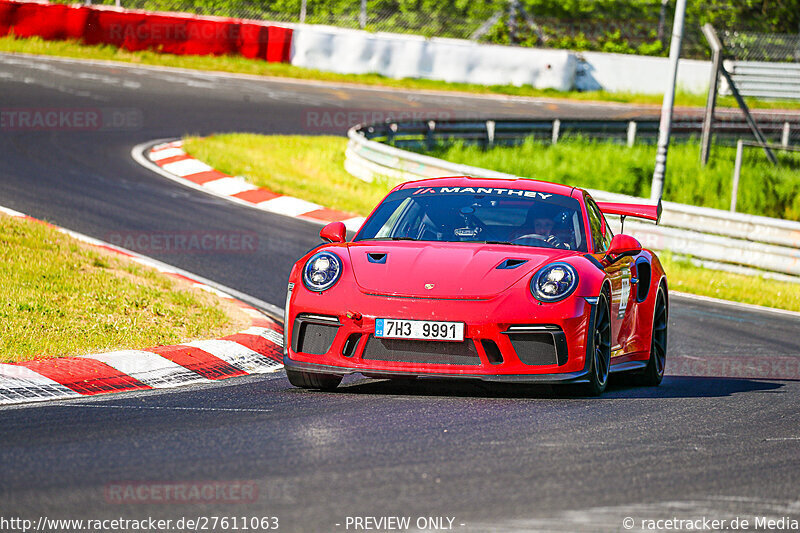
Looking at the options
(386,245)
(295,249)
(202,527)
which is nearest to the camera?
(202,527)

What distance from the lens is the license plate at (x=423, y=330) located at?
6.43 m

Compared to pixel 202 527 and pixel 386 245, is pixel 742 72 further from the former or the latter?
pixel 202 527

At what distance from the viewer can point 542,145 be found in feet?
83.6

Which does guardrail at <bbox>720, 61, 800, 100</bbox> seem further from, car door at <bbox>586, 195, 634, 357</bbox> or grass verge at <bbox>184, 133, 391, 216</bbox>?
car door at <bbox>586, 195, 634, 357</bbox>

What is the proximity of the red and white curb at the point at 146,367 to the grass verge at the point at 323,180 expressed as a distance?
740 centimetres

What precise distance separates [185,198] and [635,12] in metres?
29.8

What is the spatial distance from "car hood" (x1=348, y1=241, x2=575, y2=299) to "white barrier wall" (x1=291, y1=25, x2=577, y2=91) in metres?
27.5

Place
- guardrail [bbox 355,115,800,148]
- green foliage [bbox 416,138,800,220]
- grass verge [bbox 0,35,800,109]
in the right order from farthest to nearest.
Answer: grass verge [bbox 0,35,800,109]
guardrail [bbox 355,115,800,148]
green foliage [bbox 416,138,800,220]

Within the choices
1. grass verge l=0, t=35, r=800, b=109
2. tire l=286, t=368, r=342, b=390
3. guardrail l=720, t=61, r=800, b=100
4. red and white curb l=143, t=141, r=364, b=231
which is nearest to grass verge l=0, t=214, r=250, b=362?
tire l=286, t=368, r=342, b=390

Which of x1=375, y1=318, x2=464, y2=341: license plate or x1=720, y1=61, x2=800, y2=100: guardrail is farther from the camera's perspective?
x1=720, y1=61, x2=800, y2=100: guardrail

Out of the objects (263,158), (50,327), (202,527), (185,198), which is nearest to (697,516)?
(202,527)

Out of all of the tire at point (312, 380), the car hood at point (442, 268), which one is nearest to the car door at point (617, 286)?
the car hood at point (442, 268)

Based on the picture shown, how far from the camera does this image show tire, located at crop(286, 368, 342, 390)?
22.9 ft

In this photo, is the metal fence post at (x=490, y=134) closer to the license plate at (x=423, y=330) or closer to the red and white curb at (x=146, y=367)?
the red and white curb at (x=146, y=367)
